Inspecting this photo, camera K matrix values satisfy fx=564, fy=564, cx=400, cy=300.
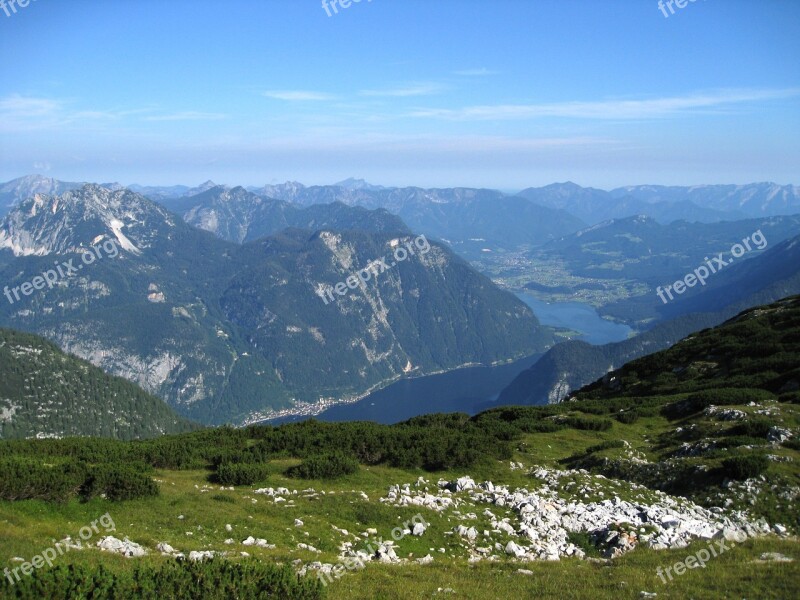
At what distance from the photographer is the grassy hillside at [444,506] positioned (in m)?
18.4

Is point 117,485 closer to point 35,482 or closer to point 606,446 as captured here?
point 35,482

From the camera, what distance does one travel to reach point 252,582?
52.3ft

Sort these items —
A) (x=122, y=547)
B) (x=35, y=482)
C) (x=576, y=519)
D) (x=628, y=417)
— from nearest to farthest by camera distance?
(x=122, y=547) → (x=35, y=482) → (x=576, y=519) → (x=628, y=417)

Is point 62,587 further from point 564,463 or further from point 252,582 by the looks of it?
point 564,463

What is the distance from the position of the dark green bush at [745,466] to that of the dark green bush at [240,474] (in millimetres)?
25052

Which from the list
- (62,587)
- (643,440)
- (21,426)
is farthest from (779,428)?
(21,426)

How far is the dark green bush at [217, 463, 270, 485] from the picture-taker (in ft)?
101

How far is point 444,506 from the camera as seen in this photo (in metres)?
28.1

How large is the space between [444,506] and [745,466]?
51.8 feet

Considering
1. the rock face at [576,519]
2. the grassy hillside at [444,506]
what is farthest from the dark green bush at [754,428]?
the rock face at [576,519]

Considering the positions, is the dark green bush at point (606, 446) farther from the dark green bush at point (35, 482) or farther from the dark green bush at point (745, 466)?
the dark green bush at point (35, 482)

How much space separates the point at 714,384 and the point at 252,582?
58.3m

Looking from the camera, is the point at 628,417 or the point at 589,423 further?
the point at 628,417

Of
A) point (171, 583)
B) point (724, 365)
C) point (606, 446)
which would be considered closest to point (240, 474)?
point (171, 583)
